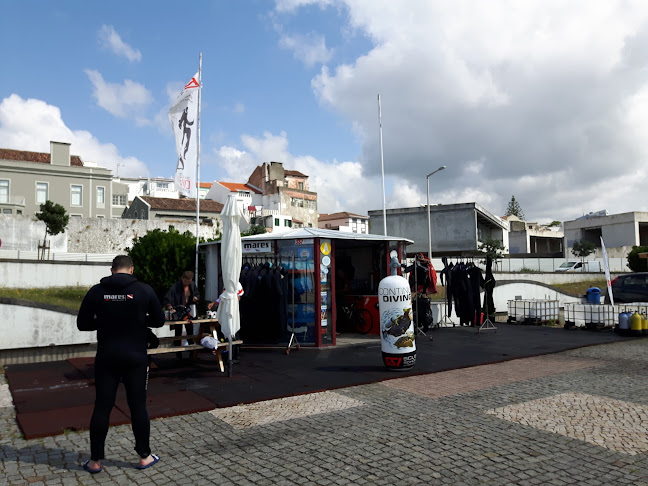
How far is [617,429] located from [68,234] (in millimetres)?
44579

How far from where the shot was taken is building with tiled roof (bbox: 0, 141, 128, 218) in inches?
1949

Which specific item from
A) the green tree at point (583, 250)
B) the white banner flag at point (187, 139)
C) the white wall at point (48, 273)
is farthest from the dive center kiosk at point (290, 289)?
the green tree at point (583, 250)

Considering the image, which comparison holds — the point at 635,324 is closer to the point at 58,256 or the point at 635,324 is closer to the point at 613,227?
the point at 58,256

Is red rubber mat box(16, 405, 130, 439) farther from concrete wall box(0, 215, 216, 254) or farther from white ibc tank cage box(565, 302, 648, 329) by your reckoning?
concrete wall box(0, 215, 216, 254)

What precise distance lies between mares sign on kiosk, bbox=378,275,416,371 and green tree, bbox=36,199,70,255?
3706 cm

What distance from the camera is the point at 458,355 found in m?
10.1

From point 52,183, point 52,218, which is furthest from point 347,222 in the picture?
point 52,218

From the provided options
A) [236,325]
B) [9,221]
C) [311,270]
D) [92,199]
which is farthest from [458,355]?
[92,199]

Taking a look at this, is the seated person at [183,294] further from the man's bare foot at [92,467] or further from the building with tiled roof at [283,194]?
the building with tiled roof at [283,194]

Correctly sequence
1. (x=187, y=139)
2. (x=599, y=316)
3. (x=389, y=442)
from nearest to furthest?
1. (x=389, y=442)
2. (x=187, y=139)
3. (x=599, y=316)

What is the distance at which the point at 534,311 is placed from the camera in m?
16.2

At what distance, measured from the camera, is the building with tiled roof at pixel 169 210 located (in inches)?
2149

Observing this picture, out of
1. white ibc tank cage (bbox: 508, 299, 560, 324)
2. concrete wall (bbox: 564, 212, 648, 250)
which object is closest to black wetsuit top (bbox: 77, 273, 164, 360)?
→ white ibc tank cage (bbox: 508, 299, 560, 324)

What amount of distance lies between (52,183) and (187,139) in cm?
4692
